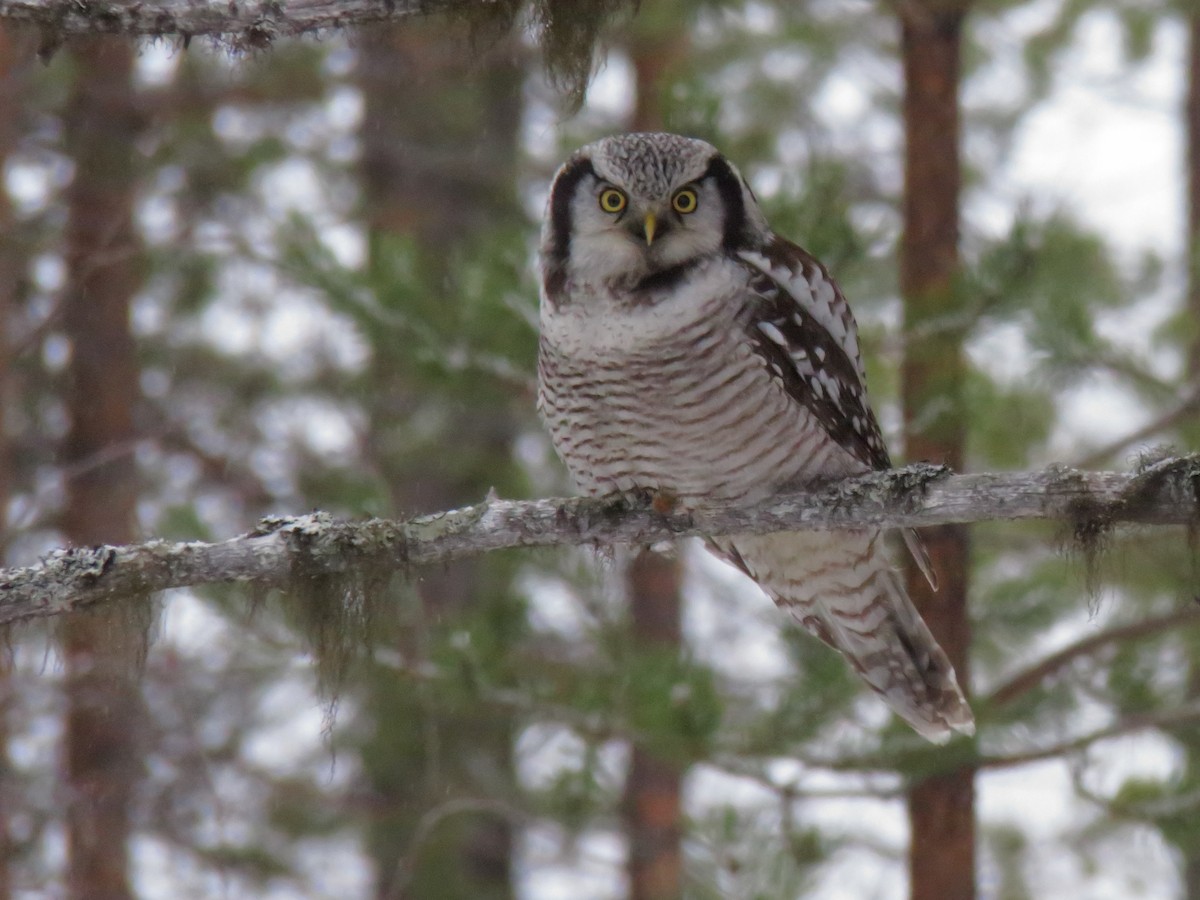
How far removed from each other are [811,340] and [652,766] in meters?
4.68

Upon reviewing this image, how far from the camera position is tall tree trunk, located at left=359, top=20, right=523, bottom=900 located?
8164mm

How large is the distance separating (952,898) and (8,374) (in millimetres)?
4323

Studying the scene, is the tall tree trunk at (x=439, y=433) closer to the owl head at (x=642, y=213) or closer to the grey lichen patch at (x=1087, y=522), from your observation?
the owl head at (x=642, y=213)

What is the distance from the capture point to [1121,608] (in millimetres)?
6918

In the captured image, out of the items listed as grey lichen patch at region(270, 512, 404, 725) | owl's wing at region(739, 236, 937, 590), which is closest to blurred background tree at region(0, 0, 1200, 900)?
grey lichen patch at region(270, 512, 404, 725)

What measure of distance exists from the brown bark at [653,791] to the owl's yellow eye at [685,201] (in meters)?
3.76

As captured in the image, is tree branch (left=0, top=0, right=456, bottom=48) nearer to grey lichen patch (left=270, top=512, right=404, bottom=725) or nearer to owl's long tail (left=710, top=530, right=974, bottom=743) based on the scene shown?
grey lichen patch (left=270, top=512, right=404, bottom=725)

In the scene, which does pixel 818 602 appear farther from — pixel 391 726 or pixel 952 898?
pixel 391 726

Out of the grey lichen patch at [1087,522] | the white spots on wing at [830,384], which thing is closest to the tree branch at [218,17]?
the grey lichen patch at [1087,522]

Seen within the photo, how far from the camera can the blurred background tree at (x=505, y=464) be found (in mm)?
5293

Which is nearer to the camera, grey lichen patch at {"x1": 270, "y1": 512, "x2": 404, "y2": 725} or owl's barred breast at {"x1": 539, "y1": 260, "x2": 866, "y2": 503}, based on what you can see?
grey lichen patch at {"x1": 270, "y1": 512, "x2": 404, "y2": 725}

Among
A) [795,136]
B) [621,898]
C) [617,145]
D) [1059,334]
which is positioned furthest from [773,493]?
[621,898]

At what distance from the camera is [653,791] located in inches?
334

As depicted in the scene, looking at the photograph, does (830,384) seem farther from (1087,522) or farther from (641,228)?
(1087,522)
